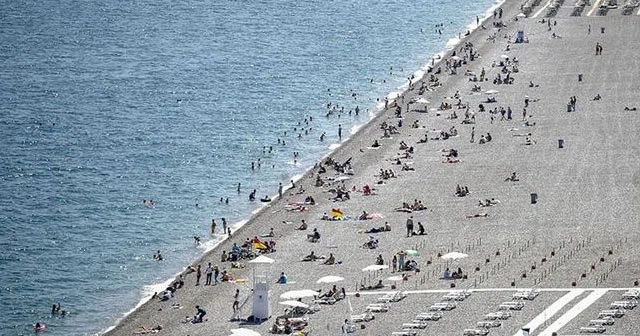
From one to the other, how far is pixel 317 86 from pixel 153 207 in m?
45.1

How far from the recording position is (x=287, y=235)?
347 feet

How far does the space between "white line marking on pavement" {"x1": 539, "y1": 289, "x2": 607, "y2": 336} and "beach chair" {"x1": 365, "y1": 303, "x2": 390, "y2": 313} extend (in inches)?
347

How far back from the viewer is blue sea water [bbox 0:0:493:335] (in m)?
105

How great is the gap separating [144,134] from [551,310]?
6222 cm

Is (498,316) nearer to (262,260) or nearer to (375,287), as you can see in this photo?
(375,287)

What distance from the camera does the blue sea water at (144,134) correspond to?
104688 millimetres

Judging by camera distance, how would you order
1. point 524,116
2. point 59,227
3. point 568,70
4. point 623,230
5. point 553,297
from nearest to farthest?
1. point 553,297
2. point 623,230
3. point 59,227
4. point 524,116
5. point 568,70

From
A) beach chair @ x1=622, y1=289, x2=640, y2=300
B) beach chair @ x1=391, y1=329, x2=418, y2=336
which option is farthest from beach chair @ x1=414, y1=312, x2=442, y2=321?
beach chair @ x1=622, y1=289, x2=640, y2=300

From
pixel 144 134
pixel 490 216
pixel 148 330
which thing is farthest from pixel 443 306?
pixel 144 134

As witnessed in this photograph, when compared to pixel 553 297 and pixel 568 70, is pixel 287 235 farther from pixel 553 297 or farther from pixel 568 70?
pixel 568 70

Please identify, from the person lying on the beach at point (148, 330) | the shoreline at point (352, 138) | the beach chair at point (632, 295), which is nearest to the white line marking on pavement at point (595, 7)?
the shoreline at point (352, 138)

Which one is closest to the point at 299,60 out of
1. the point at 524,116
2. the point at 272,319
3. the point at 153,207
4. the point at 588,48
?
the point at 588,48

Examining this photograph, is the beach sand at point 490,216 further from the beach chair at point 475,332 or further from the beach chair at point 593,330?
the beach chair at point 475,332

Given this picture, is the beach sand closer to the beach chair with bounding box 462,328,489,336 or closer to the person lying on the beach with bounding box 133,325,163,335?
the person lying on the beach with bounding box 133,325,163,335
